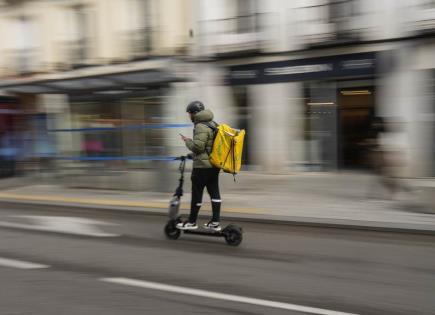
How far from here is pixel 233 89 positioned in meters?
16.0

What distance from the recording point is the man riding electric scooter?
666 centimetres

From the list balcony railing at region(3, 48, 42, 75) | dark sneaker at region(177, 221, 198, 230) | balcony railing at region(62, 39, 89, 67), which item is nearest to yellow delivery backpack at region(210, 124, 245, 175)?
dark sneaker at region(177, 221, 198, 230)

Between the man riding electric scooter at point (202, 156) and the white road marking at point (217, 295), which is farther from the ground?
the man riding electric scooter at point (202, 156)

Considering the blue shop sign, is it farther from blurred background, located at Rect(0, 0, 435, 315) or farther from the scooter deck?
the scooter deck

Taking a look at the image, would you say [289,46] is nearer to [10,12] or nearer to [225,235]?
[225,235]

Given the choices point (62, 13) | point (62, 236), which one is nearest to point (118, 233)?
point (62, 236)

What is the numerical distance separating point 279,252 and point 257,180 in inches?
287

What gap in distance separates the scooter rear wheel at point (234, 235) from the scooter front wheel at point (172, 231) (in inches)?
30.9

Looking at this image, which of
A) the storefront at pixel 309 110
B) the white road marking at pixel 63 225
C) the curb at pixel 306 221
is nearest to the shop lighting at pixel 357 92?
the storefront at pixel 309 110

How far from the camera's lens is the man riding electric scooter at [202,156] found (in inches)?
262

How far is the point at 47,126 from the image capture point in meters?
13.7

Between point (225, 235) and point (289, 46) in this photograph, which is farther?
point (289, 46)

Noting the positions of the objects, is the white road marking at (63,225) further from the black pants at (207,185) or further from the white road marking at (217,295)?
the white road marking at (217,295)

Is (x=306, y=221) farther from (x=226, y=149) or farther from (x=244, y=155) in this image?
(x=244, y=155)
